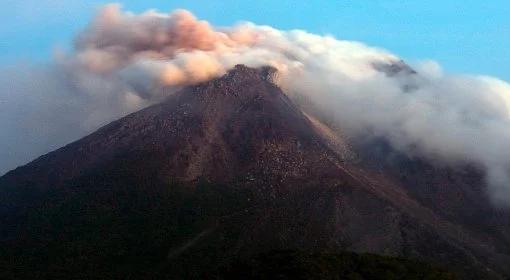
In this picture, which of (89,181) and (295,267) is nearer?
(295,267)

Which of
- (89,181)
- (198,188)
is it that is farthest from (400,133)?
(89,181)

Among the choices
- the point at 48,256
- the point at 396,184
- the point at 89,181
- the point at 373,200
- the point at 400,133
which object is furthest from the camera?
the point at 400,133

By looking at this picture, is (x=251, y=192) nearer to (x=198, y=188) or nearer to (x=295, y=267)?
(x=198, y=188)

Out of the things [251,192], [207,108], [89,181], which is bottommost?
[251,192]

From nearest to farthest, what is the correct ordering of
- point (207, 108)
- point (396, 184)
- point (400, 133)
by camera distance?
point (396, 184), point (207, 108), point (400, 133)

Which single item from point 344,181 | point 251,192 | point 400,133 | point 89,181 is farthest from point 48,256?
point 400,133

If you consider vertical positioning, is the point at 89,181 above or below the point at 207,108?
below
